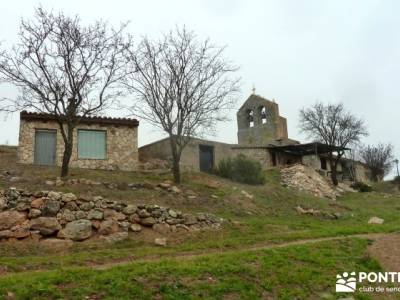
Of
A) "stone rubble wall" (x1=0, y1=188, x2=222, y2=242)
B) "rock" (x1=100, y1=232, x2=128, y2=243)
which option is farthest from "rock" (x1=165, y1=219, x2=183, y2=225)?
"rock" (x1=100, y1=232, x2=128, y2=243)

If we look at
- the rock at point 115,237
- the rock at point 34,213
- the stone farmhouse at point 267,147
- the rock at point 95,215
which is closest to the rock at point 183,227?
the rock at point 115,237

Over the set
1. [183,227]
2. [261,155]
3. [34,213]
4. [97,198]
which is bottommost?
[183,227]

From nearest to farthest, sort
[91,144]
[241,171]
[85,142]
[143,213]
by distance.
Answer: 1. [143,213]
2. [85,142]
3. [91,144]
4. [241,171]

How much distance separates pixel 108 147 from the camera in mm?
22250

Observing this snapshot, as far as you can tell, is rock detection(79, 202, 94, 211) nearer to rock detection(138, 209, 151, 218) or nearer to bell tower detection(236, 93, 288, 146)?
rock detection(138, 209, 151, 218)

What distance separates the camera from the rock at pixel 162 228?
13639mm

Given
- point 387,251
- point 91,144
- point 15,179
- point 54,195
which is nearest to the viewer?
point 387,251

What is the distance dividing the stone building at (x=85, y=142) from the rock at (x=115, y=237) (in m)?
9.45

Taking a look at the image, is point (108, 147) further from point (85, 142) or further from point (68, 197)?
point (68, 197)

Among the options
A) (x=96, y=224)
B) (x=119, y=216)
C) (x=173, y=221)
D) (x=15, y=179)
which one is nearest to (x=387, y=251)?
(x=173, y=221)

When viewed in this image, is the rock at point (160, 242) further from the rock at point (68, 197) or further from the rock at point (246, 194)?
the rock at point (246, 194)

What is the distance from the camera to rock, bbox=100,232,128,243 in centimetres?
1246

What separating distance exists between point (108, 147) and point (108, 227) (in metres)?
9.84

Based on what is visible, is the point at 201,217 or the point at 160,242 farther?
the point at 201,217
